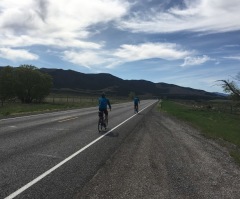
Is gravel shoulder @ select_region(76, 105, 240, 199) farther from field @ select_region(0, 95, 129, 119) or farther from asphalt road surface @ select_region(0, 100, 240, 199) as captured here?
field @ select_region(0, 95, 129, 119)

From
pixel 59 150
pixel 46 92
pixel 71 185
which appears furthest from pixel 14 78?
pixel 71 185

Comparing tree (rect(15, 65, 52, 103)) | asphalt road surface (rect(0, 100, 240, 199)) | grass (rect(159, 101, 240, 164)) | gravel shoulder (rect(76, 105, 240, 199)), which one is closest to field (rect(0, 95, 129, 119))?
tree (rect(15, 65, 52, 103))

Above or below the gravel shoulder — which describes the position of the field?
below

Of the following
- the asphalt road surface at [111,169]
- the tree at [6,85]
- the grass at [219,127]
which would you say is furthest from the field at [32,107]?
the asphalt road surface at [111,169]

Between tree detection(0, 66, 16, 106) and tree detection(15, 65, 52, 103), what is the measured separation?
1557 mm

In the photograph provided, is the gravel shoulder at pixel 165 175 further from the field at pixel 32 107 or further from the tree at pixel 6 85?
the tree at pixel 6 85

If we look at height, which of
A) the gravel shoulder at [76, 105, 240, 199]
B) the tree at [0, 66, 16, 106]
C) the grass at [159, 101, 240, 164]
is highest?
the tree at [0, 66, 16, 106]

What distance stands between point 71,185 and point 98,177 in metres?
0.94

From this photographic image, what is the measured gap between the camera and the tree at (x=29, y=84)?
66000 mm

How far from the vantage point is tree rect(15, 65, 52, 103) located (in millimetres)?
66000

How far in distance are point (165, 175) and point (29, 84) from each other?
202 feet

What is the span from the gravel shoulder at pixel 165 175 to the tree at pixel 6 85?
53.7m

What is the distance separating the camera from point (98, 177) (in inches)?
307

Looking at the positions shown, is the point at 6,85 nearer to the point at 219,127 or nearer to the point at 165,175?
the point at 219,127
